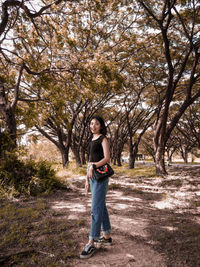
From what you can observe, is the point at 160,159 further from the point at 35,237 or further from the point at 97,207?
the point at 35,237

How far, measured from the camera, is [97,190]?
2.89 m

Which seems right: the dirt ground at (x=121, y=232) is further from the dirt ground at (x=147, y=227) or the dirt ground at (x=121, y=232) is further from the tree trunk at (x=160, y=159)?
the tree trunk at (x=160, y=159)

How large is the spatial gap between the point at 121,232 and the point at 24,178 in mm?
4177

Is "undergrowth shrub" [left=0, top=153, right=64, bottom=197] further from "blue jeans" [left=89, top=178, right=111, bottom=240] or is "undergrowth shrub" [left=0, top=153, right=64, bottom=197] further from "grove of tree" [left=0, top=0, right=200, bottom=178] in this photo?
"blue jeans" [left=89, top=178, right=111, bottom=240]

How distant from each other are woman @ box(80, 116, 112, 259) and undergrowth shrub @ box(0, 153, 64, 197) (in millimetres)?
3670

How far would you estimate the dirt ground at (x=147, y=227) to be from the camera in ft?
8.69

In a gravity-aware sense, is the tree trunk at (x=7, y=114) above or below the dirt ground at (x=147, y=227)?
above

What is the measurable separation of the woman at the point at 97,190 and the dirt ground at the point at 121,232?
149 millimetres

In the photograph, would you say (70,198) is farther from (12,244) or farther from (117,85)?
(117,85)

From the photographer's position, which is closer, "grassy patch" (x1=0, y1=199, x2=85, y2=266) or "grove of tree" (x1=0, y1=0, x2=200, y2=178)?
"grassy patch" (x1=0, y1=199, x2=85, y2=266)

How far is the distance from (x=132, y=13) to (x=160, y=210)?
8824mm

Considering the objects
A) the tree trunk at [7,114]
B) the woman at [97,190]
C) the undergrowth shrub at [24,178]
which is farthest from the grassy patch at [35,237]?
the tree trunk at [7,114]

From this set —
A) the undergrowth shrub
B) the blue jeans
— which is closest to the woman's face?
the blue jeans

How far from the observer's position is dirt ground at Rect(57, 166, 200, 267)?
2648mm
